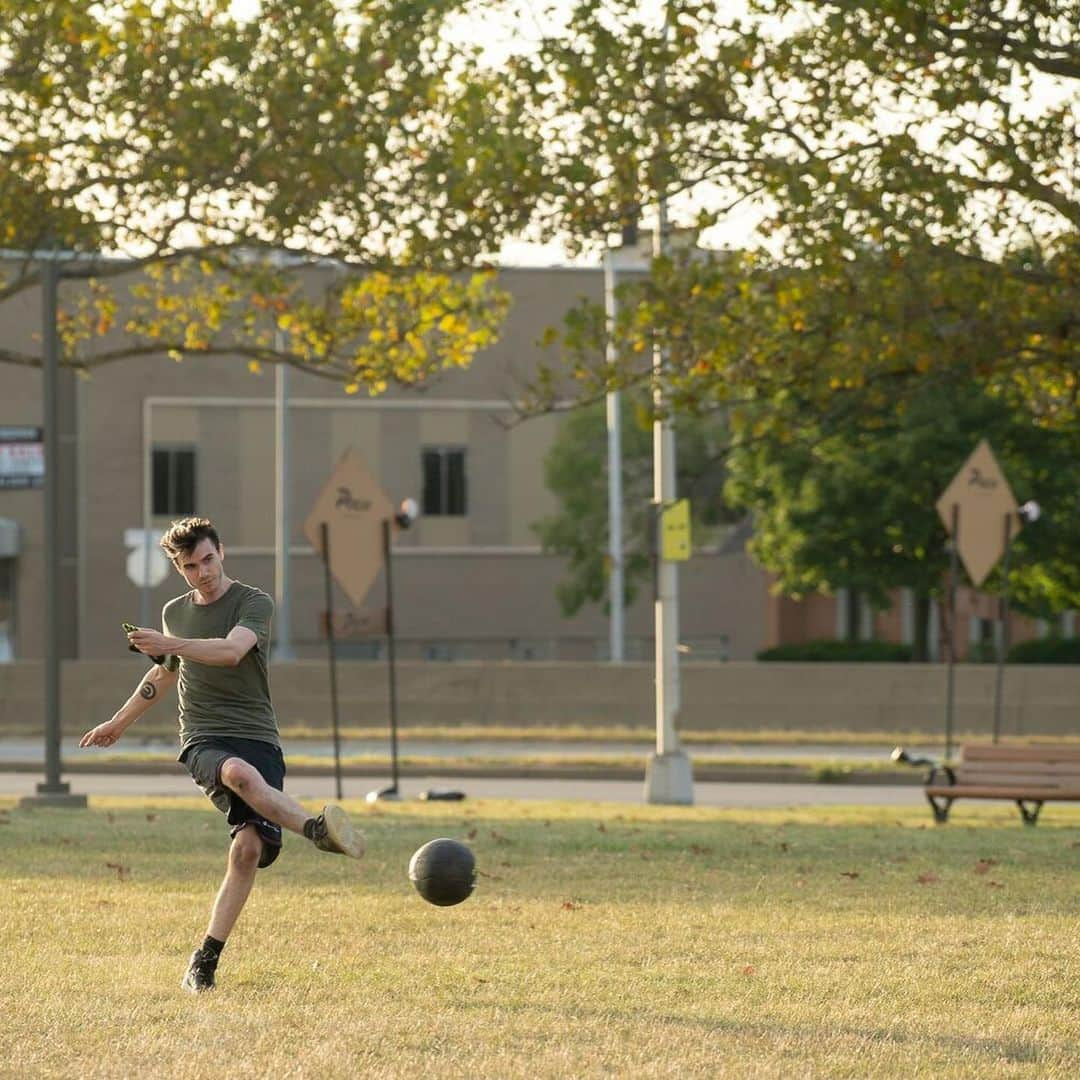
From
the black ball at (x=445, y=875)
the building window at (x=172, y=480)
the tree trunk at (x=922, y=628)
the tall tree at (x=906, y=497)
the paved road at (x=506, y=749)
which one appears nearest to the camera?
the black ball at (x=445, y=875)

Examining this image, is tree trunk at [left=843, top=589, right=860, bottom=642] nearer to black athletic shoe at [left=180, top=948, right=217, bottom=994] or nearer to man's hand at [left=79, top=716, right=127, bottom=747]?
man's hand at [left=79, top=716, right=127, bottom=747]

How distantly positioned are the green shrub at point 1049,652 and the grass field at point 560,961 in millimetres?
38635

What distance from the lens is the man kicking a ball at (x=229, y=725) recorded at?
8.22 m

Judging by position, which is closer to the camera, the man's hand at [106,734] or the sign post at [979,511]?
the man's hand at [106,734]

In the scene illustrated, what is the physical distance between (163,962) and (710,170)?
9470 mm

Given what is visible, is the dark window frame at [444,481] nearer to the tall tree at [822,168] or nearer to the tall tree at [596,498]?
the tall tree at [596,498]

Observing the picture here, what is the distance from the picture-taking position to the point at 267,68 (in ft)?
→ 63.3

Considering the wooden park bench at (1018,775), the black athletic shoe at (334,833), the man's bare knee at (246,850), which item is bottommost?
the wooden park bench at (1018,775)

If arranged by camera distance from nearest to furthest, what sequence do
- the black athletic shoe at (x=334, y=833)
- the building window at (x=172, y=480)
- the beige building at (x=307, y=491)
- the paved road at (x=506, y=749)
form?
the black athletic shoe at (x=334, y=833) < the paved road at (x=506, y=749) < the beige building at (x=307, y=491) < the building window at (x=172, y=480)

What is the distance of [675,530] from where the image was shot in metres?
21.3

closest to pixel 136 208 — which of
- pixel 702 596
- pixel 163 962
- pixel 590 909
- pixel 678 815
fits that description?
pixel 678 815

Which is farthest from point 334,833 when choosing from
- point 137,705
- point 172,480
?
point 172,480

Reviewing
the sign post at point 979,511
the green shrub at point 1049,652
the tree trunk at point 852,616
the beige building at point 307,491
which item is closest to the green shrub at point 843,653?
the tree trunk at point 852,616

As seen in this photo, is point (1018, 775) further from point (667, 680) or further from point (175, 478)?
point (175, 478)
